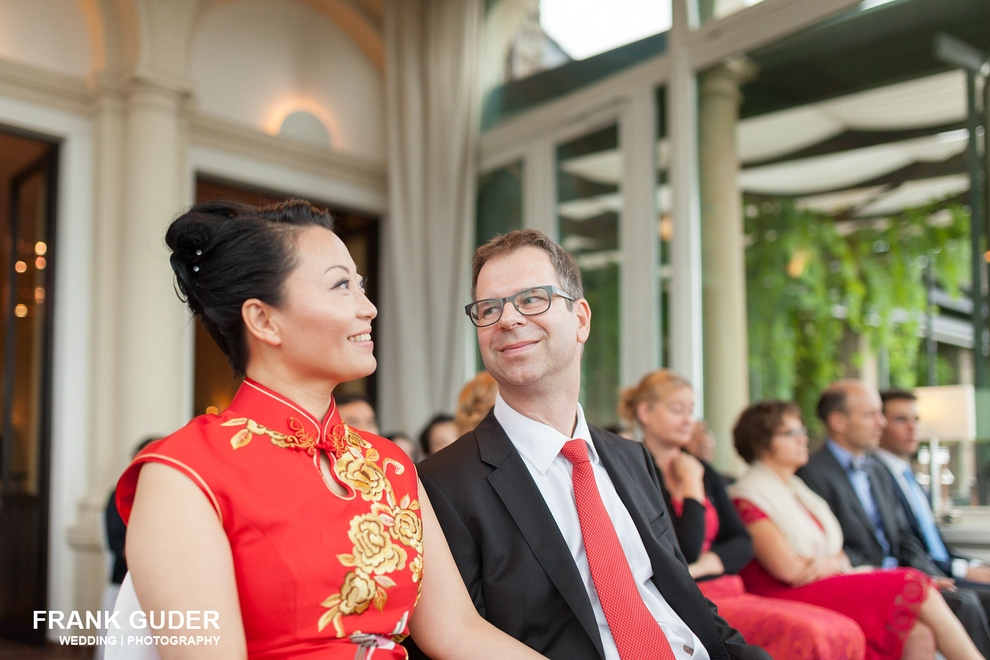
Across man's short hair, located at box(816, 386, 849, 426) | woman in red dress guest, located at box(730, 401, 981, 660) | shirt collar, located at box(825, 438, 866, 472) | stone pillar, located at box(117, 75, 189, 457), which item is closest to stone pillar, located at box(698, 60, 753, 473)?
man's short hair, located at box(816, 386, 849, 426)

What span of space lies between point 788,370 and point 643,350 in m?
1.17

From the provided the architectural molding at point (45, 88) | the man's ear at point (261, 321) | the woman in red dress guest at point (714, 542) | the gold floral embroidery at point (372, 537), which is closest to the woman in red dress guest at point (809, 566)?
the woman in red dress guest at point (714, 542)

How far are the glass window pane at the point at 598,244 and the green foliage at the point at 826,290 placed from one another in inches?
31.9

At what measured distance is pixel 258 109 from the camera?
229 inches

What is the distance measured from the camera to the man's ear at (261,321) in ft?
4.46

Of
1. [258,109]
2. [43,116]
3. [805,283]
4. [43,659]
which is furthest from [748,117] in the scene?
[43,659]

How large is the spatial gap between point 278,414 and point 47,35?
14.9 ft

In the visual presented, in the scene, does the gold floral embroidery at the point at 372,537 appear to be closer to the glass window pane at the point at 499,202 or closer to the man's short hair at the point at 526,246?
the man's short hair at the point at 526,246

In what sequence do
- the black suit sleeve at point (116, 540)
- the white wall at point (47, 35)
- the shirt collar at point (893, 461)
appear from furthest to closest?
the white wall at point (47, 35) → the shirt collar at point (893, 461) → the black suit sleeve at point (116, 540)

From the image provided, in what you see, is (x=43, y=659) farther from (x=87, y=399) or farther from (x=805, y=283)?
(x=805, y=283)

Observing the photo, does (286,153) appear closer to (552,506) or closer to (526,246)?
(526,246)

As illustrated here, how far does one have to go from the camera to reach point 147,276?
483cm

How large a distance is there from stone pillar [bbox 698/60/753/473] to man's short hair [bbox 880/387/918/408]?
2.56 feet

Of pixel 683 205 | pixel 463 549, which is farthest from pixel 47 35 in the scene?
pixel 463 549
